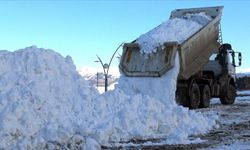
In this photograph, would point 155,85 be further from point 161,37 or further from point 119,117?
point 119,117

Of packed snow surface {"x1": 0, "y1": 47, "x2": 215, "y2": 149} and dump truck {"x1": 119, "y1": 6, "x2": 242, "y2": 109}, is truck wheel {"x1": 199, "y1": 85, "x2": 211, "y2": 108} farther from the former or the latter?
packed snow surface {"x1": 0, "y1": 47, "x2": 215, "y2": 149}

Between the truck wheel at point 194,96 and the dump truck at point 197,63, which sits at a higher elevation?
the dump truck at point 197,63

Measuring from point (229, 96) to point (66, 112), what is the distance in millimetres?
14777

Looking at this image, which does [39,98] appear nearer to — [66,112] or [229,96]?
[66,112]

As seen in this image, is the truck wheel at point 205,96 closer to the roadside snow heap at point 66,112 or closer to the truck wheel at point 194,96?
the truck wheel at point 194,96

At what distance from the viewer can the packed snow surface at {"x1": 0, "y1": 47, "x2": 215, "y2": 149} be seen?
8.64 m

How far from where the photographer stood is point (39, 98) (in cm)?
976

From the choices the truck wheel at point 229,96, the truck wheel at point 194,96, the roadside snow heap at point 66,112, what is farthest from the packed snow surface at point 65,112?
the truck wheel at point 229,96

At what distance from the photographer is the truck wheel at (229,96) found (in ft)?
75.8

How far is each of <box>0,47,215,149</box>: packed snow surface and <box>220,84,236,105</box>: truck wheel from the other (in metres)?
10.0

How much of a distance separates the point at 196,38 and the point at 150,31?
69.0 inches

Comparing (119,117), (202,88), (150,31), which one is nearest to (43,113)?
(119,117)

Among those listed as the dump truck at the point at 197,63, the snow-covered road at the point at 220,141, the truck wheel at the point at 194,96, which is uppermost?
the dump truck at the point at 197,63

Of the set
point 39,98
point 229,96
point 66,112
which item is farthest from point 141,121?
point 229,96
